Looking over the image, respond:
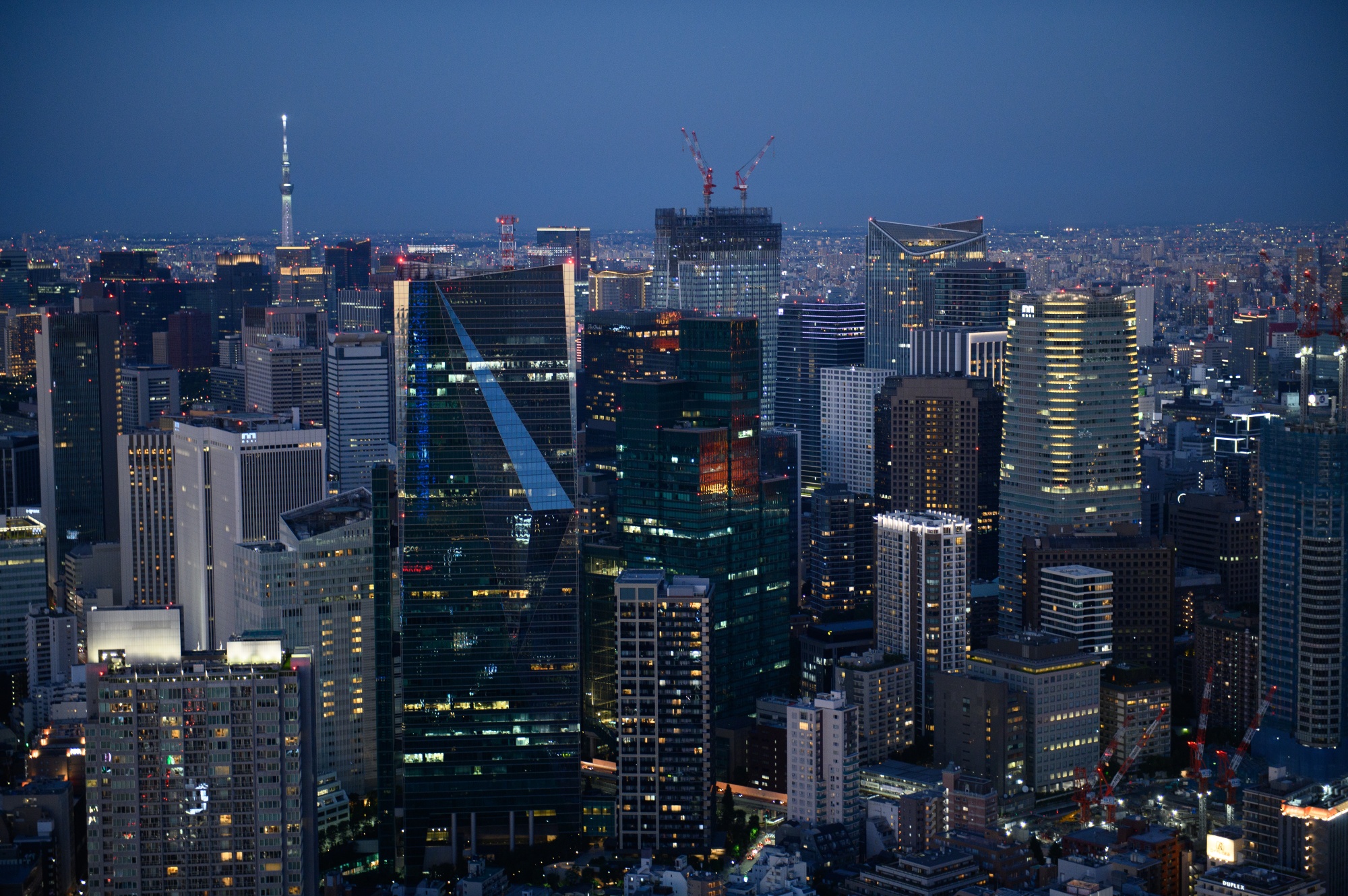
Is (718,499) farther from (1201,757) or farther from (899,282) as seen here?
(899,282)

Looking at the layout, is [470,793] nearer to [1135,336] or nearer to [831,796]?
[831,796]

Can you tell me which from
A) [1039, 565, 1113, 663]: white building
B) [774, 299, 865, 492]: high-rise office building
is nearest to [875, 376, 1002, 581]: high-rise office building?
[1039, 565, 1113, 663]: white building

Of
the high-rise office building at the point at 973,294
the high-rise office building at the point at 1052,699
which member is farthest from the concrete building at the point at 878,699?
the high-rise office building at the point at 973,294

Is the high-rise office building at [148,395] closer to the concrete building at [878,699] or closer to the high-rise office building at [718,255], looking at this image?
the high-rise office building at [718,255]

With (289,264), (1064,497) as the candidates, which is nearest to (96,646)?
(1064,497)

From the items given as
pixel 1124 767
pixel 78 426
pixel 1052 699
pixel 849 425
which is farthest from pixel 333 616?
pixel 849 425
